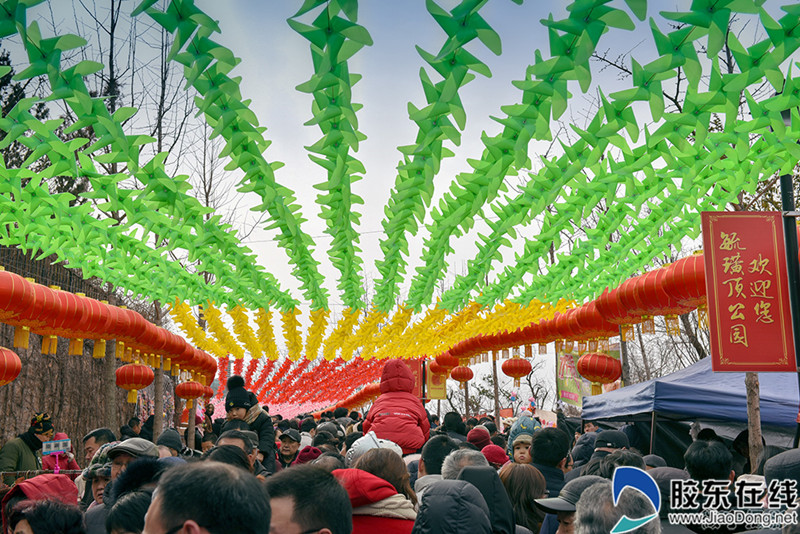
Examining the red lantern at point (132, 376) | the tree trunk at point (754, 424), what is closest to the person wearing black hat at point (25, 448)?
the red lantern at point (132, 376)

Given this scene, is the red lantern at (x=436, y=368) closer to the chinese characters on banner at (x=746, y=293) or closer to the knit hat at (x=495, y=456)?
the knit hat at (x=495, y=456)

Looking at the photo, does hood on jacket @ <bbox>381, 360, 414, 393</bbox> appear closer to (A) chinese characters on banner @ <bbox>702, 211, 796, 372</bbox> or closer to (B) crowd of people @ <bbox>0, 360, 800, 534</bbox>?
(B) crowd of people @ <bbox>0, 360, 800, 534</bbox>

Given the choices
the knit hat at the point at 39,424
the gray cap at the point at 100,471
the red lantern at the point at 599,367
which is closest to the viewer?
the gray cap at the point at 100,471

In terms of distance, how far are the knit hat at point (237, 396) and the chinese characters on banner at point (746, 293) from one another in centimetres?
415

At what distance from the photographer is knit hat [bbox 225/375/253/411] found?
5.88 meters

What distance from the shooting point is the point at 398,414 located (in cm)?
575

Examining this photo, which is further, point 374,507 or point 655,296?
point 655,296

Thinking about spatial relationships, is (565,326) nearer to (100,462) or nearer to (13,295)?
(100,462)

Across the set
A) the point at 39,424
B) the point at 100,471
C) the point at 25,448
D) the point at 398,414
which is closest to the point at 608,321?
the point at 398,414

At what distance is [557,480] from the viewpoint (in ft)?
14.3

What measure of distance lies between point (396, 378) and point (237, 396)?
1528 millimetres

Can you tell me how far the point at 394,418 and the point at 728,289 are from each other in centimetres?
308

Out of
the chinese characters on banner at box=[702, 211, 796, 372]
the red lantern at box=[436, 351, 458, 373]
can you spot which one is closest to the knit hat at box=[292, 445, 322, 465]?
the chinese characters on banner at box=[702, 211, 796, 372]

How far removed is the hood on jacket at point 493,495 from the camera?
321cm
